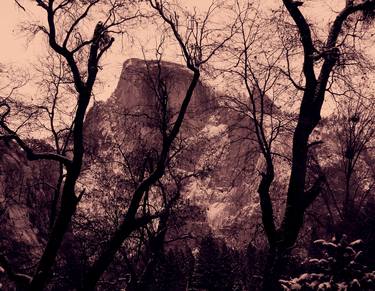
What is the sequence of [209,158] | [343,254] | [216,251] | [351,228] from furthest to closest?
[216,251]
[351,228]
[209,158]
[343,254]

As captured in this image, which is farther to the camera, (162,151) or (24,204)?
(24,204)

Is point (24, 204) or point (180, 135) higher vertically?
point (180, 135)

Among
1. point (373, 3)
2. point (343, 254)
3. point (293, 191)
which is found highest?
point (373, 3)

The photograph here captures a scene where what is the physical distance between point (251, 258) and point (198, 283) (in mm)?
6238

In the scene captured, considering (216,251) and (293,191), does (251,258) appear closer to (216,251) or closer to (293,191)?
(216,251)

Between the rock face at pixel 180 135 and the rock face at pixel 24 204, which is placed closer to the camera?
the rock face at pixel 180 135

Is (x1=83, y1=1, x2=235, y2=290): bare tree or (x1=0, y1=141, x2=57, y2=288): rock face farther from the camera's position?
(x1=0, y1=141, x2=57, y2=288): rock face

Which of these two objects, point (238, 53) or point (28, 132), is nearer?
point (238, 53)

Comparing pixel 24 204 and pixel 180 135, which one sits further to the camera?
pixel 24 204

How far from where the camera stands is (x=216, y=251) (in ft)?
137

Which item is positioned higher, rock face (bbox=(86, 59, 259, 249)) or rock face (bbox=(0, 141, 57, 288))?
rock face (bbox=(86, 59, 259, 249))

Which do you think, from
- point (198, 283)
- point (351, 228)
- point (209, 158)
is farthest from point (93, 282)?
point (198, 283)

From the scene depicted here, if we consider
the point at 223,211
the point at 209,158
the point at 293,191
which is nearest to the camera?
the point at 293,191

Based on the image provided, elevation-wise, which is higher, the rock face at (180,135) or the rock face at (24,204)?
the rock face at (180,135)
